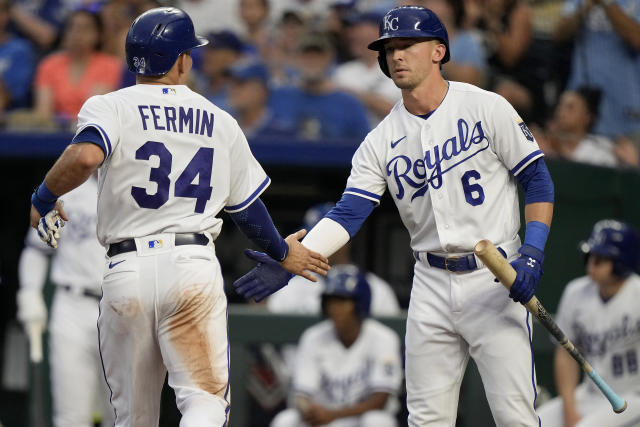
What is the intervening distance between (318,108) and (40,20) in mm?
2725

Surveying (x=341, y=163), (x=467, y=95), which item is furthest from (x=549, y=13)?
(x=467, y=95)

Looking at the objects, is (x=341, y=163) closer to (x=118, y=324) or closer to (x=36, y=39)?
(x=36, y=39)

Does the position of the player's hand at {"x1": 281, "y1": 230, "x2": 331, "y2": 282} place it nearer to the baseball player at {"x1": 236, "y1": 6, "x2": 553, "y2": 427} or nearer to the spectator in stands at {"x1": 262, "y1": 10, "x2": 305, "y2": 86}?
the baseball player at {"x1": 236, "y1": 6, "x2": 553, "y2": 427}

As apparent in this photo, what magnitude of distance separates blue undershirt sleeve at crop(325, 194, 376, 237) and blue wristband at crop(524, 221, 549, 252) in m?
0.74

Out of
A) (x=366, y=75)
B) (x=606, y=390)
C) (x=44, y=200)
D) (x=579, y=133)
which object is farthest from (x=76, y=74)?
(x=606, y=390)

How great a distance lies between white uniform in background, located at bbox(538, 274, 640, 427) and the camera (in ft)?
23.5

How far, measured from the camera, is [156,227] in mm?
4594

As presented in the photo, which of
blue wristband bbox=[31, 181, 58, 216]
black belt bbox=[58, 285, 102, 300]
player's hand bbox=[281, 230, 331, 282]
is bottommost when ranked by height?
black belt bbox=[58, 285, 102, 300]

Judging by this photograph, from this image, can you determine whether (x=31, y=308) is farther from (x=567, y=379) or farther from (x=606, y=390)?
(x=606, y=390)

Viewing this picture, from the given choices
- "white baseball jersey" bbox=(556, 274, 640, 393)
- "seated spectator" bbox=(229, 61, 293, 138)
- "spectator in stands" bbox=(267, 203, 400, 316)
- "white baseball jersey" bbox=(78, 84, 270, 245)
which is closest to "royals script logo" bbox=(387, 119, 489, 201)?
"white baseball jersey" bbox=(78, 84, 270, 245)

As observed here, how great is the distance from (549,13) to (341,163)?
1.94 m

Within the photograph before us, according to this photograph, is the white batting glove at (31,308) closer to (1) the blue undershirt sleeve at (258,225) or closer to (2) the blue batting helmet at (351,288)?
(2) the blue batting helmet at (351,288)

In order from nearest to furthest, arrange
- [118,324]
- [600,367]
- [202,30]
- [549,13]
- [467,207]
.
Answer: [118,324]
[467,207]
[600,367]
[549,13]
[202,30]

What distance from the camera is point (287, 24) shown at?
30.0ft
